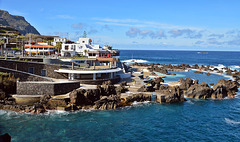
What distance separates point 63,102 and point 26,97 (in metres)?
6.17

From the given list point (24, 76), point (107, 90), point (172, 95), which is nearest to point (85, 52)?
point (24, 76)

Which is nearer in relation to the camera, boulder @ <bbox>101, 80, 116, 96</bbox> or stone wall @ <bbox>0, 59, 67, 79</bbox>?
boulder @ <bbox>101, 80, 116, 96</bbox>

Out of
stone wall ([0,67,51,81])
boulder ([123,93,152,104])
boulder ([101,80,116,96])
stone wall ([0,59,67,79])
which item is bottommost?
boulder ([123,93,152,104])

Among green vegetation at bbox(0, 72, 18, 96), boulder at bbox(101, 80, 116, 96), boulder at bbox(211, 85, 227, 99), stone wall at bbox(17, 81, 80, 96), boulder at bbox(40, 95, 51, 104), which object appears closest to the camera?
boulder at bbox(40, 95, 51, 104)

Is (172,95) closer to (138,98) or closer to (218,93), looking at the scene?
(138,98)

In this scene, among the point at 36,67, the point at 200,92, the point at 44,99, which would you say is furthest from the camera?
the point at 200,92

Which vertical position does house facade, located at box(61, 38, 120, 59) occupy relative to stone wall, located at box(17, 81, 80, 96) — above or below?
above

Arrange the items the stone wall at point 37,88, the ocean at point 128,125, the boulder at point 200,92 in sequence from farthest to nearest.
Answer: the boulder at point 200,92 < the stone wall at point 37,88 < the ocean at point 128,125

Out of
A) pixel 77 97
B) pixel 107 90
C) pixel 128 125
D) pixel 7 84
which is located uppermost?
pixel 7 84

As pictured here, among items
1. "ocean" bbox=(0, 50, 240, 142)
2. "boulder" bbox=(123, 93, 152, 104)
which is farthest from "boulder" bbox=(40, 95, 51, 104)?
"boulder" bbox=(123, 93, 152, 104)

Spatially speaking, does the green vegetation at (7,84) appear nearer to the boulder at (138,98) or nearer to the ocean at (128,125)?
the ocean at (128,125)

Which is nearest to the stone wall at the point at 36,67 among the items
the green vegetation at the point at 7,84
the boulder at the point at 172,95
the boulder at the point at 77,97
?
the green vegetation at the point at 7,84

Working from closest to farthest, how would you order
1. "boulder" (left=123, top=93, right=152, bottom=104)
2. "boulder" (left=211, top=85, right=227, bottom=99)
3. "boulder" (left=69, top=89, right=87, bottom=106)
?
"boulder" (left=69, top=89, right=87, bottom=106)
"boulder" (left=123, top=93, right=152, bottom=104)
"boulder" (left=211, top=85, right=227, bottom=99)

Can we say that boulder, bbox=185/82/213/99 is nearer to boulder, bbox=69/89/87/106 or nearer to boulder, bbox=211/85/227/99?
boulder, bbox=211/85/227/99
